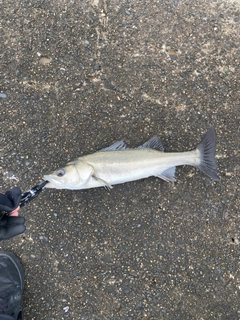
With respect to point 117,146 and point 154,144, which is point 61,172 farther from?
point 154,144

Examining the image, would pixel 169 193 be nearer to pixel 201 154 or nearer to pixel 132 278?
pixel 201 154

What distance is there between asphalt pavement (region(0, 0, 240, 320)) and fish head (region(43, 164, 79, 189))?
454 mm

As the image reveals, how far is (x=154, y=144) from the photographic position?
330cm

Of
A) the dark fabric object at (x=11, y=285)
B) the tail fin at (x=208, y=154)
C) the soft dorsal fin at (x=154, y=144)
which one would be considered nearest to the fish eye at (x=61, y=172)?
the soft dorsal fin at (x=154, y=144)

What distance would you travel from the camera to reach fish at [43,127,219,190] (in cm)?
302

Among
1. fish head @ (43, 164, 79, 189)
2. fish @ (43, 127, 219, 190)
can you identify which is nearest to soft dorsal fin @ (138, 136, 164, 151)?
fish @ (43, 127, 219, 190)

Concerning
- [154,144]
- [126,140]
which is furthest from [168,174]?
[126,140]

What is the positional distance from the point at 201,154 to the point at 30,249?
2317mm

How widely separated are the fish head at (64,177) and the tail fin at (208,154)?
1.42 meters

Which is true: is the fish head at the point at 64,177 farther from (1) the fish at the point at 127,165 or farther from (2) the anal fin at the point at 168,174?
(2) the anal fin at the point at 168,174

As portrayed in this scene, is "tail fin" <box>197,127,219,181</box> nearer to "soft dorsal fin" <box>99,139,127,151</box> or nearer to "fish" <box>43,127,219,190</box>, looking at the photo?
"fish" <box>43,127,219,190</box>

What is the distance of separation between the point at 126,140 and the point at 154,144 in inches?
15.0

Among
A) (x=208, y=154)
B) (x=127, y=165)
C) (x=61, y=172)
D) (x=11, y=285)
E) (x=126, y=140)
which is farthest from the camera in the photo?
(x=126, y=140)

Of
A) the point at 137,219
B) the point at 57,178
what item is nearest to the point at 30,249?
the point at 57,178
